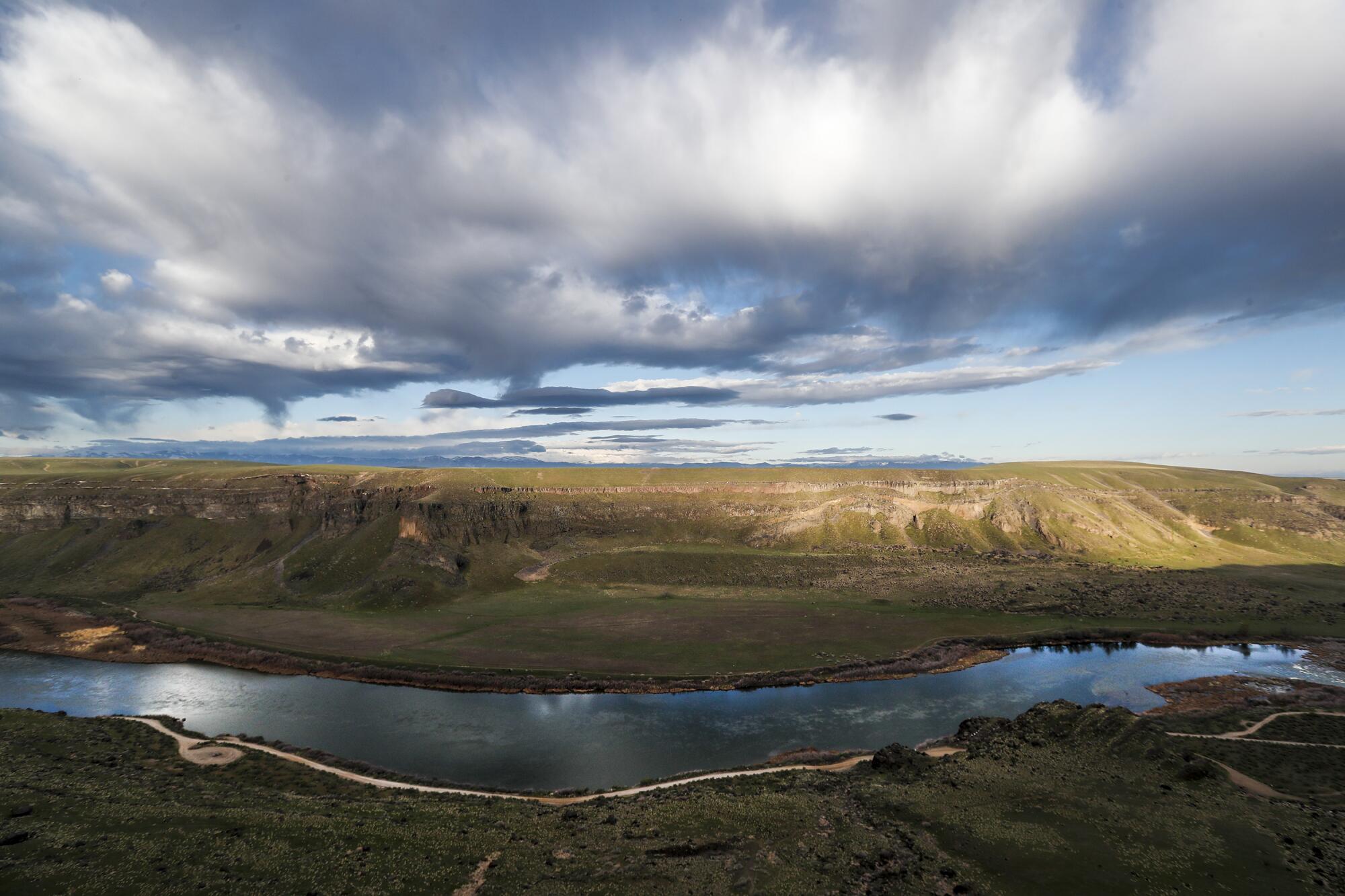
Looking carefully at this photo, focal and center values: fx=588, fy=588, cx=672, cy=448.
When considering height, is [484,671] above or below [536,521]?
below

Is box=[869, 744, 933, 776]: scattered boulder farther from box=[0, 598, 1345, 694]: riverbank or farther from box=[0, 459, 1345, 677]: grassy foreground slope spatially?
box=[0, 459, 1345, 677]: grassy foreground slope

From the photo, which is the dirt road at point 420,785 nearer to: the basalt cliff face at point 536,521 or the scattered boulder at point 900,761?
the scattered boulder at point 900,761

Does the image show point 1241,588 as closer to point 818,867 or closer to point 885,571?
point 885,571

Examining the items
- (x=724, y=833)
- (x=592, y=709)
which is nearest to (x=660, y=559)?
(x=592, y=709)

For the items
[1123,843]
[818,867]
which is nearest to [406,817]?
[818,867]

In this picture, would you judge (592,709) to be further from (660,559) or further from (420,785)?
(660,559)

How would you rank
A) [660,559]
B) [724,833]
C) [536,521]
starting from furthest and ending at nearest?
[536,521], [660,559], [724,833]

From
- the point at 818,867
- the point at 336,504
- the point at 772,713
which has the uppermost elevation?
the point at 336,504
